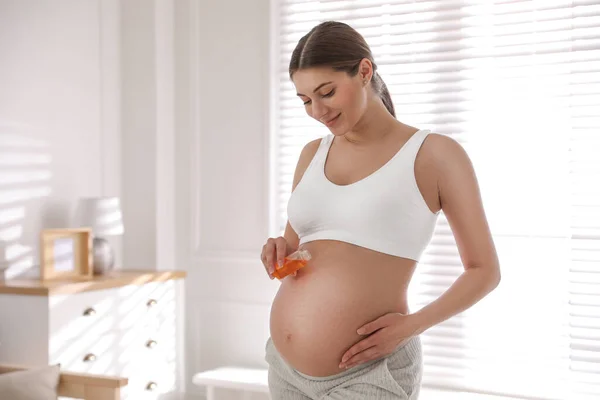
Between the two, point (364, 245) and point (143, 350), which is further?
point (143, 350)

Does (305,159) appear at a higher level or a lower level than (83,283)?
higher

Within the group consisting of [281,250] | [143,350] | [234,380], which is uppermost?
[281,250]

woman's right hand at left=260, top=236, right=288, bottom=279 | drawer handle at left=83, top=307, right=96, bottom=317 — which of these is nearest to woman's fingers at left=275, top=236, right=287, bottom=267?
woman's right hand at left=260, top=236, right=288, bottom=279

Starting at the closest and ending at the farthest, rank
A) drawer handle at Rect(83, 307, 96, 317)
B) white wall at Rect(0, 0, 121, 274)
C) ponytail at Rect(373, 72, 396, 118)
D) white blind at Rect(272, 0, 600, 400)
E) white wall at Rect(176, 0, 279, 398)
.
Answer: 1. ponytail at Rect(373, 72, 396, 118)
2. drawer handle at Rect(83, 307, 96, 317)
3. white blind at Rect(272, 0, 600, 400)
4. white wall at Rect(0, 0, 121, 274)
5. white wall at Rect(176, 0, 279, 398)

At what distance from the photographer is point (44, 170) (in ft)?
10.7

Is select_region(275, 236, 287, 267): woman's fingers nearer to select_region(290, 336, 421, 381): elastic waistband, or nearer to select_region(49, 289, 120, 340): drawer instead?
select_region(290, 336, 421, 381): elastic waistband

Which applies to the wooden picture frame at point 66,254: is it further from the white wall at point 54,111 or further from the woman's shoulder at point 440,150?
the woman's shoulder at point 440,150

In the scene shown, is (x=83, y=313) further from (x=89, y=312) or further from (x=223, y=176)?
(x=223, y=176)

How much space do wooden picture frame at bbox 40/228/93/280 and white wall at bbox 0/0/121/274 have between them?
0.81 ft

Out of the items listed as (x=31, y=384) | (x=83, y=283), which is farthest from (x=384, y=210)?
(x=83, y=283)

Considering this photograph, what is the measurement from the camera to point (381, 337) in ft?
5.18

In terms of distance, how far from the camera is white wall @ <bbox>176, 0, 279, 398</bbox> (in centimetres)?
364

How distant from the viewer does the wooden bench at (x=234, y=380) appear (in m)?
3.29

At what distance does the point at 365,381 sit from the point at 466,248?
35 cm
